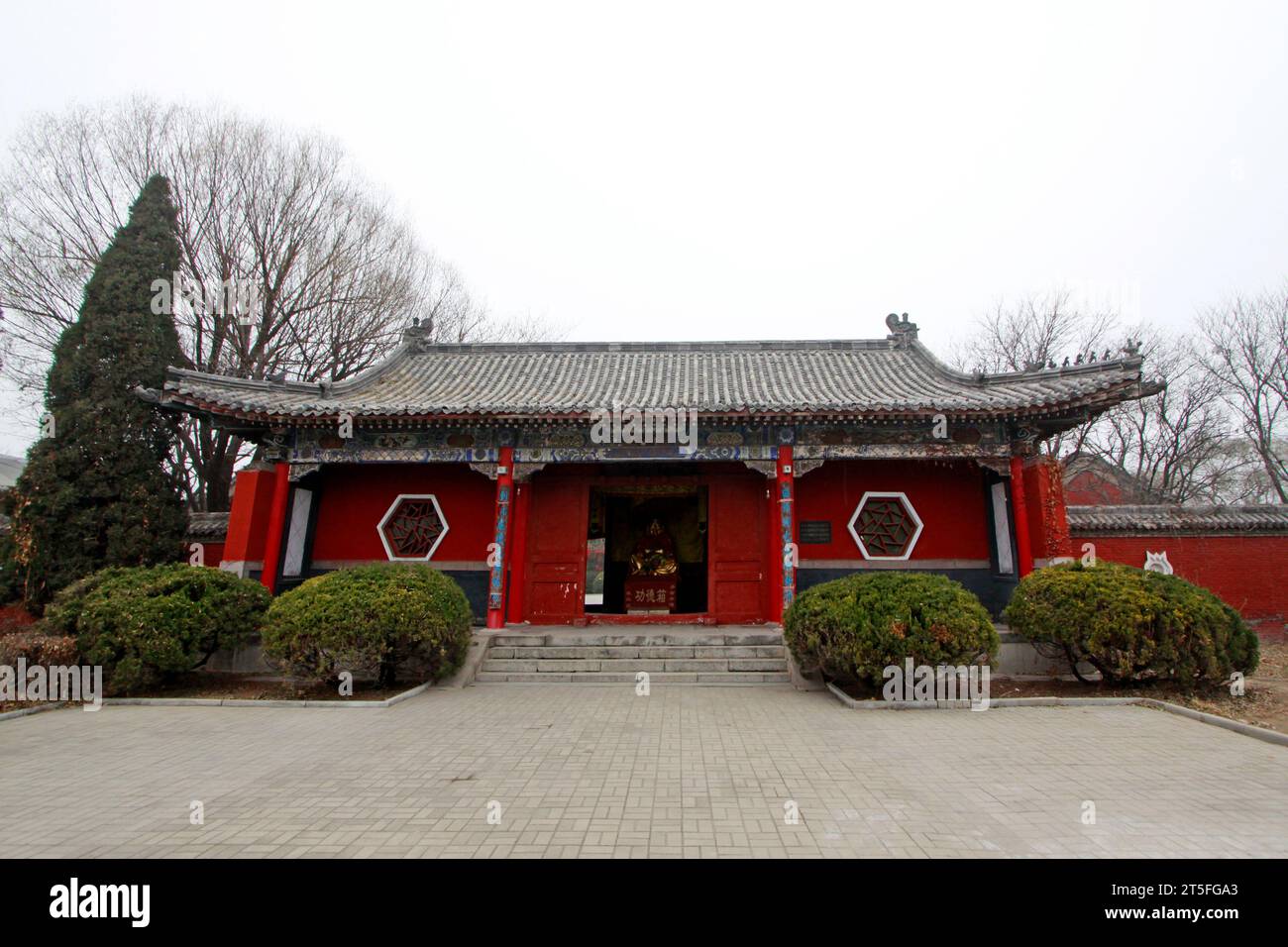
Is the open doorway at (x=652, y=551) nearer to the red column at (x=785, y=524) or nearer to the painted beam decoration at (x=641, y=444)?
the painted beam decoration at (x=641, y=444)

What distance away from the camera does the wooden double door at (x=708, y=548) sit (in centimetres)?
1022

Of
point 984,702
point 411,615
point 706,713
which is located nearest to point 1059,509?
point 984,702

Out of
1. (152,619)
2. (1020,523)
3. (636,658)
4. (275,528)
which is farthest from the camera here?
(275,528)

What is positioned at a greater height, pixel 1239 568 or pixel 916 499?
pixel 916 499

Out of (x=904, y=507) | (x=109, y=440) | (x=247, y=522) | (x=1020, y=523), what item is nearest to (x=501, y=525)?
(x=247, y=522)

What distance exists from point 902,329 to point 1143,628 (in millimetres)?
8317

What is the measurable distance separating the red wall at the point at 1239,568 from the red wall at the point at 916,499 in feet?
9.38

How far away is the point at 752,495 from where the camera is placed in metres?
10.6

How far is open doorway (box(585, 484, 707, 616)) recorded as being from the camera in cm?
1284

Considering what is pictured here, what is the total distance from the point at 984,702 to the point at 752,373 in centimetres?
769

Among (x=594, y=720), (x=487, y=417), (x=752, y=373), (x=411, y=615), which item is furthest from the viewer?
(x=752, y=373)

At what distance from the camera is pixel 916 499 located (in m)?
10.3

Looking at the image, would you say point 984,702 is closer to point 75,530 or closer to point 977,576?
point 977,576

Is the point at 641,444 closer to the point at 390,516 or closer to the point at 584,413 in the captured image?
the point at 584,413
